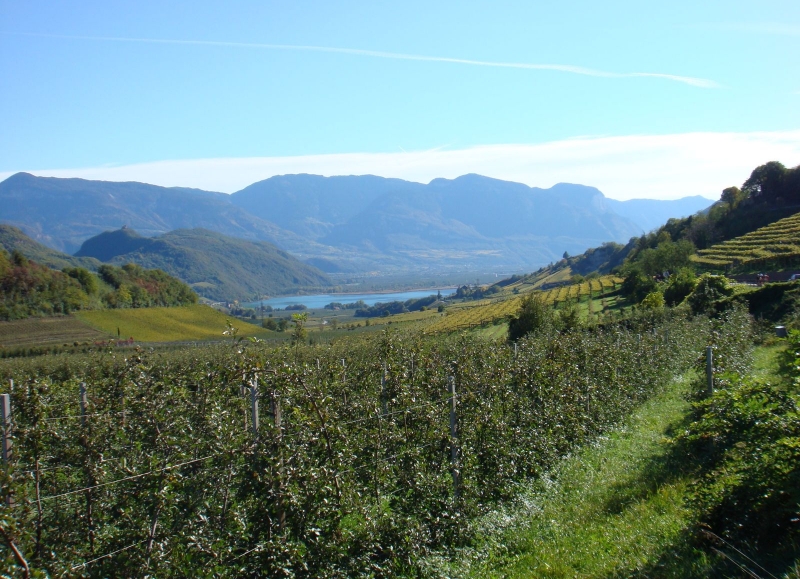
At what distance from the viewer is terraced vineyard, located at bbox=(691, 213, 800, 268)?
2180 inches

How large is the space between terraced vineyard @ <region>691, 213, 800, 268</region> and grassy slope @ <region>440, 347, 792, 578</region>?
5289 centimetres

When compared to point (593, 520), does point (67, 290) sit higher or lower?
lower

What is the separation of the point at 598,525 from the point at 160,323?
83.1m

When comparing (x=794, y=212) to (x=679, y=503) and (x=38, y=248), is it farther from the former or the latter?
(x=38, y=248)

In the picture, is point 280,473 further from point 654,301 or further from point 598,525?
point 654,301

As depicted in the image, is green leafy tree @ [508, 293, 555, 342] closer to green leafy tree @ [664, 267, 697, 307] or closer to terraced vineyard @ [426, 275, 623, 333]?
terraced vineyard @ [426, 275, 623, 333]

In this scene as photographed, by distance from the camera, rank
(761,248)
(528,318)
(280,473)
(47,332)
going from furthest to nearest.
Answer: (47,332), (761,248), (528,318), (280,473)

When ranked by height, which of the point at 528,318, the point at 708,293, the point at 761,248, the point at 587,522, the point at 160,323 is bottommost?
the point at 160,323

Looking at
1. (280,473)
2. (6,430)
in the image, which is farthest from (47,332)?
(280,473)

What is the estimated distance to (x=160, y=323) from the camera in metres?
82.2

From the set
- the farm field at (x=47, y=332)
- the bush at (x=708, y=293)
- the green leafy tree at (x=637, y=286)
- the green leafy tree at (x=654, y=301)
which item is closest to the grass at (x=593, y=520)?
the bush at (x=708, y=293)

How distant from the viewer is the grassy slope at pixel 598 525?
5.96 meters

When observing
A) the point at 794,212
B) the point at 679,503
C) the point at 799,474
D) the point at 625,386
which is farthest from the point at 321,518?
the point at 794,212

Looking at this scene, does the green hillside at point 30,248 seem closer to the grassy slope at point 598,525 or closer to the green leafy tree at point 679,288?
the green leafy tree at point 679,288
